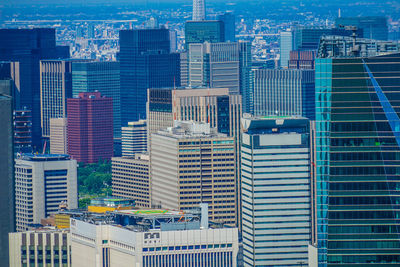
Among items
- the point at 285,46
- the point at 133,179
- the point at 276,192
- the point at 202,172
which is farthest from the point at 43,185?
the point at 285,46

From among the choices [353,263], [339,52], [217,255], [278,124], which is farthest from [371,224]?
[278,124]

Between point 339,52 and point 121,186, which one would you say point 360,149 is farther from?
point 121,186

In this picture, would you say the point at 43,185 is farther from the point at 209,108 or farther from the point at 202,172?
the point at 202,172

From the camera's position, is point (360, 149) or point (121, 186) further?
point (121, 186)

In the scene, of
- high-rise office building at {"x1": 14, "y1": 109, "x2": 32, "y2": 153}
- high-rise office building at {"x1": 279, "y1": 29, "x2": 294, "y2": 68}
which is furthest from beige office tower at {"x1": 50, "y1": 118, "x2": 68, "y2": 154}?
high-rise office building at {"x1": 279, "y1": 29, "x2": 294, "y2": 68}

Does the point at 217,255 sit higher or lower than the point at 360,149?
lower

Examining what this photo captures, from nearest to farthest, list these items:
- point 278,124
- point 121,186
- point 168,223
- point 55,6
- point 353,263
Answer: point 353,263
point 168,223
point 278,124
point 121,186
point 55,6

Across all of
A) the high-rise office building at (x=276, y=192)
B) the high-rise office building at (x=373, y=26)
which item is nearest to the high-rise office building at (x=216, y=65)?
the high-rise office building at (x=276, y=192)
